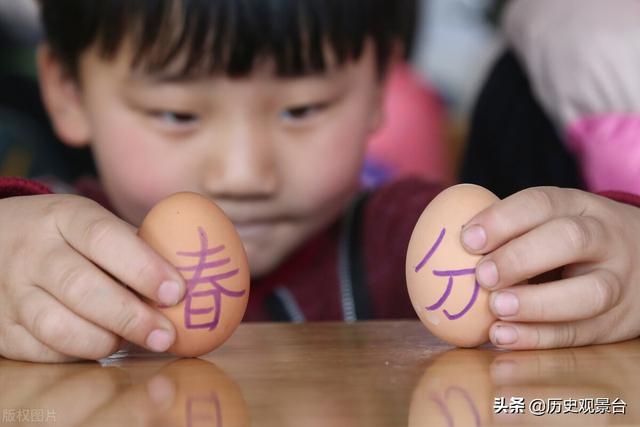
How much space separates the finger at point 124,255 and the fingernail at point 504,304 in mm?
211

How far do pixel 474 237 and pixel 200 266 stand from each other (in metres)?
0.19

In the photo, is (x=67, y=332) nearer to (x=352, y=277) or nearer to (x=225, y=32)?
(x=225, y=32)

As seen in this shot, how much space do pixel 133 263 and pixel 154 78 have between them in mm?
466

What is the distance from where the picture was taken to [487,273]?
2.11 feet

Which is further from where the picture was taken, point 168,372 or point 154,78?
point 154,78

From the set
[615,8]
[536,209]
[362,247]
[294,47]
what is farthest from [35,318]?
[615,8]

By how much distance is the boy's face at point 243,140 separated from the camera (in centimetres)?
104

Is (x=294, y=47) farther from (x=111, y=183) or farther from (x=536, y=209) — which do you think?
(x=536, y=209)

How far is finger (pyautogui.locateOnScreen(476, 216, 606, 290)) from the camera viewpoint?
646mm

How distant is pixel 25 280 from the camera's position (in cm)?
70

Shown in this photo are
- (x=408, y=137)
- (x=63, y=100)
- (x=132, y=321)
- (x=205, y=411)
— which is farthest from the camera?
(x=408, y=137)

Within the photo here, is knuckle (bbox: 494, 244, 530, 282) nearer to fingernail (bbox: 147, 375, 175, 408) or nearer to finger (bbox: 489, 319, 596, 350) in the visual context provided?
finger (bbox: 489, 319, 596, 350)

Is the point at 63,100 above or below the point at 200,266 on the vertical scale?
below

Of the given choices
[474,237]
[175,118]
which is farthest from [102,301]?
[175,118]
